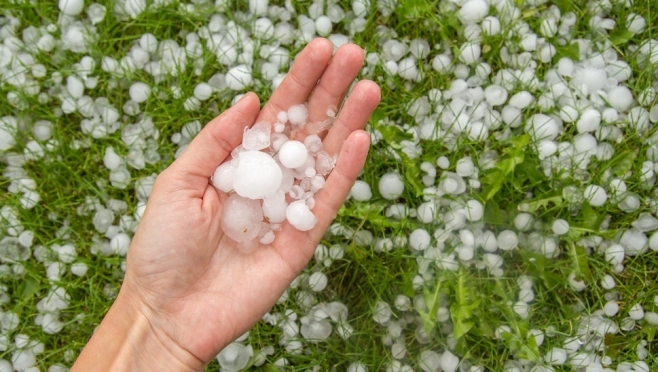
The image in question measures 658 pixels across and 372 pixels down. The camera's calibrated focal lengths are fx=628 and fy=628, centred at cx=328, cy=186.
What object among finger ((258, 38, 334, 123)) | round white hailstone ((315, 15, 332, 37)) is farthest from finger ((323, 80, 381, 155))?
round white hailstone ((315, 15, 332, 37))

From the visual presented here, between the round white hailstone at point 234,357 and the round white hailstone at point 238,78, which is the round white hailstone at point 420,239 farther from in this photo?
the round white hailstone at point 238,78

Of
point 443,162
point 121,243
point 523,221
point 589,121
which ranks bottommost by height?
point 121,243

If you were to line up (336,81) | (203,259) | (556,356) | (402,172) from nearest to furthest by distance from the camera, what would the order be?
(203,259) < (336,81) < (556,356) < (402,172)

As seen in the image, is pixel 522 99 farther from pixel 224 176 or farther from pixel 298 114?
pixel 224 176

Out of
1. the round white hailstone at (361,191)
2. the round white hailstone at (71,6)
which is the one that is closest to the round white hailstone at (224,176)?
the round white hailstone at (361,191)

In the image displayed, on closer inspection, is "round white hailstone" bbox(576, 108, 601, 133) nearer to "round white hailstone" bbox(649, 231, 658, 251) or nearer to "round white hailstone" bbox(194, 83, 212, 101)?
"round white hailstone" bbox(649, 231, 658, 251)

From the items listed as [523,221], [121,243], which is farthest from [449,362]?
[121,243]

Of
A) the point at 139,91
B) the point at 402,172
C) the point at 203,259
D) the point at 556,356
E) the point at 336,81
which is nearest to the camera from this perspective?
A: the point at 203,259
